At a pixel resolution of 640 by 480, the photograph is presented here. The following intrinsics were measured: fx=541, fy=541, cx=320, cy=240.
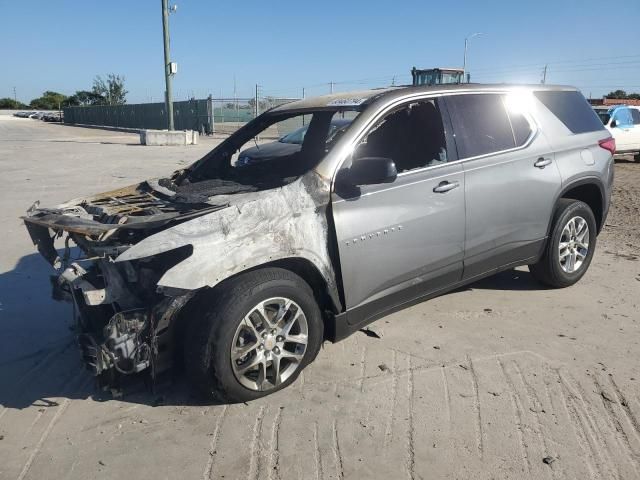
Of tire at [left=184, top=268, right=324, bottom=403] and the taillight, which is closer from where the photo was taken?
tire at [left=184, top=268, right=324, bottom=403]

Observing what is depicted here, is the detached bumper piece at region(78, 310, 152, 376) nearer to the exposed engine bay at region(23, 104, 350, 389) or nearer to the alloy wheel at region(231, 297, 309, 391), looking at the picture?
the exposed engine bay at region(23, 104, 350, 389)

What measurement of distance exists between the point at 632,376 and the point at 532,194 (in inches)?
62.8

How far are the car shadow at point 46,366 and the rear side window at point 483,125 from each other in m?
1.58

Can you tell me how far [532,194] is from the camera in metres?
4.45

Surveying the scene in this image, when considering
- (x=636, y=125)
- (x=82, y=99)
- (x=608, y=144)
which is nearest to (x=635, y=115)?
(x=636, y=125)

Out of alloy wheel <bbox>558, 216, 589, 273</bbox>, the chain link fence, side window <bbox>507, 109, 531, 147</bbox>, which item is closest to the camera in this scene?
side window <bbox>507, 109, 531, 147</bbox>

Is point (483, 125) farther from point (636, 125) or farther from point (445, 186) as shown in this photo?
point (636, 125)

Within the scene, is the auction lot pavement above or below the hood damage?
below

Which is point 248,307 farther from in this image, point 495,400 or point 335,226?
point 495,400

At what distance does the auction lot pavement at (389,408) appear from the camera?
8.96 feet

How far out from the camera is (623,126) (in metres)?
15.8

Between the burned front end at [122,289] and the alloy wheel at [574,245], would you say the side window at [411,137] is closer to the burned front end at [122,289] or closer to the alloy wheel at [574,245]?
the burned front end at [122,289]

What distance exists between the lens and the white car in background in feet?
Result: 51.3

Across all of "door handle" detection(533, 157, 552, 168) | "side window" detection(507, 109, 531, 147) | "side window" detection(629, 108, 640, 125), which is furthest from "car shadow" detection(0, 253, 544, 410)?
"side window" detection(629, 108, 640, 125)
